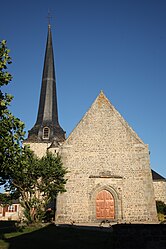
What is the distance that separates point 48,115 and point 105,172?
12.8 meters

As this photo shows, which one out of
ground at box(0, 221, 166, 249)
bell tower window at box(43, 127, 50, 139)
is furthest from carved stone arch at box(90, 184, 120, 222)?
bell tower window at box(43, 127, 50, 139)

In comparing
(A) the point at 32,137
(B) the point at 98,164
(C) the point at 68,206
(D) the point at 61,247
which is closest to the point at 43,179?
(C) the point at 68,206

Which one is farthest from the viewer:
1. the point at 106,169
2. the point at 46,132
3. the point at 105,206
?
the point at 46,132

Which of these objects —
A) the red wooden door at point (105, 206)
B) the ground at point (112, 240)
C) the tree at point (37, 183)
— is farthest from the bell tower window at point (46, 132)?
the ground at point (112, 240)

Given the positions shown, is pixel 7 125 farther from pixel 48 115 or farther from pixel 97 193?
pixel 48 115

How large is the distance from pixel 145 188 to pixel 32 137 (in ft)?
47.7

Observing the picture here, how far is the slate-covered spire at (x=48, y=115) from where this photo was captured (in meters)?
26.8

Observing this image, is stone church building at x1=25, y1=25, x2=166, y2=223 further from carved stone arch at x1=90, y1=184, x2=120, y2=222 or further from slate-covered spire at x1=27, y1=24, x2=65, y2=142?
slate-covered spire at x1=27, y1=24, x2=65, y2=142

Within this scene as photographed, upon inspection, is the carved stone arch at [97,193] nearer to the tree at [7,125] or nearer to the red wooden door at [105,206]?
the red wooden door at [105,206]

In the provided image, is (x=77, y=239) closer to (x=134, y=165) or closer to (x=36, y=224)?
(x=36, y=224)

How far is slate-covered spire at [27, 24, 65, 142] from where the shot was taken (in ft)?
88.1

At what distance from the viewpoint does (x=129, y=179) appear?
1656 centimetres

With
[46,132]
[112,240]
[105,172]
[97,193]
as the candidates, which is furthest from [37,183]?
[46,132]

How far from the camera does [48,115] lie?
2755cm
